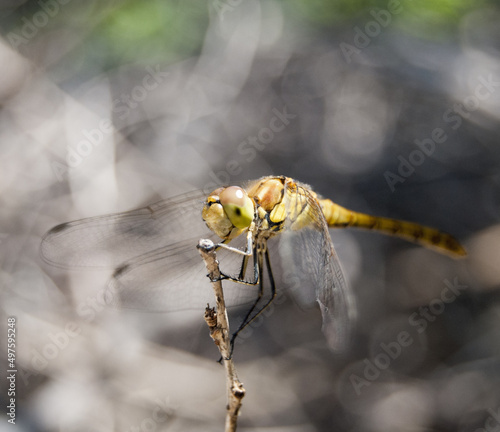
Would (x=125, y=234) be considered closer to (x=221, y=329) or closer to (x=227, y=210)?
(x=227, y=210)

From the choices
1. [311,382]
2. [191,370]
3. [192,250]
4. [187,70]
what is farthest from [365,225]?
[187,70]

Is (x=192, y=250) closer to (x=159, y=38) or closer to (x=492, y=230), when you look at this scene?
(x=159, y=38)

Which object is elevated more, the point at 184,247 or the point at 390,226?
the point at 390,226

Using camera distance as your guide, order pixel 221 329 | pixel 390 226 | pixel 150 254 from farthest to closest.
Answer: pixel 390 226, pixel 150 254, pixel 221 329

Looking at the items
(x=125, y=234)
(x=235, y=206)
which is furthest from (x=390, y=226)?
(x=125, y=234)

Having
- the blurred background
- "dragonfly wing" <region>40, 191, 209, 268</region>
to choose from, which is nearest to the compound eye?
"dragonfly wing" <region>40, 191, 209, 268</region>

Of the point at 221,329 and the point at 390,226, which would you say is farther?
the point at 390,226

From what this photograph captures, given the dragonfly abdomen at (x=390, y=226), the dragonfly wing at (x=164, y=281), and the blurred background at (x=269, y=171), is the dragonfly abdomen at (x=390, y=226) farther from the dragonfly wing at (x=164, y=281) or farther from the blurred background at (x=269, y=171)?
the dragonfly wing at (x=164, y=281)

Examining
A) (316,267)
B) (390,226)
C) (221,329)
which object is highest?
(390,226)

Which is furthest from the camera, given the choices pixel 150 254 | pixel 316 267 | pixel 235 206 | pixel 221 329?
pixel 150 254
